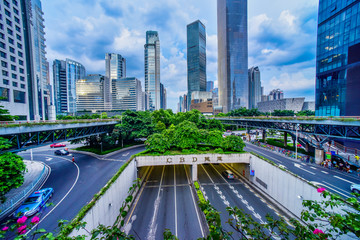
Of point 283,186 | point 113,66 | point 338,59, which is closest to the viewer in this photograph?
point 283,186

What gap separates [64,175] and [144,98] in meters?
149

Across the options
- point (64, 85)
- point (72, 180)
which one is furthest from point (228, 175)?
point (64, 85)

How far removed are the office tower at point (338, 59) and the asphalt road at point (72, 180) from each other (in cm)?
5309

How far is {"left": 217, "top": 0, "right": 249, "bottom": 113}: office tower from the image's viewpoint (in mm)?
136250

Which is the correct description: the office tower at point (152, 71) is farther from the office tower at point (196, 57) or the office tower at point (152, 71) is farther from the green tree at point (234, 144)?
the green tree at point (234, 144)

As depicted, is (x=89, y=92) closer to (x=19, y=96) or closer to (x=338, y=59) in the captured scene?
(x=19, y=96)

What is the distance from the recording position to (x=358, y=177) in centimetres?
2172

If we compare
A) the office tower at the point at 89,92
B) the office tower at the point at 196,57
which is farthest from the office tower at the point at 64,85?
the office tower at the point at 196,57

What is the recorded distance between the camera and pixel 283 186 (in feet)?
53.3

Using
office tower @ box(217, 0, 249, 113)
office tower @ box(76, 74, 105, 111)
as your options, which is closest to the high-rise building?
office tower @ box(76, 74, 105, 111)

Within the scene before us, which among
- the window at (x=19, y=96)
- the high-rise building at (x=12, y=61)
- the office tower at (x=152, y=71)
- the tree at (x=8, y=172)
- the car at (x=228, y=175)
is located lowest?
the car at (x=228, y=175)

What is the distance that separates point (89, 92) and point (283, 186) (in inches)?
5738

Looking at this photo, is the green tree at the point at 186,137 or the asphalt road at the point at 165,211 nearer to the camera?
the asphalt road at the point at 165,211

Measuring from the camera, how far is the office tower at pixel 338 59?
106ft
